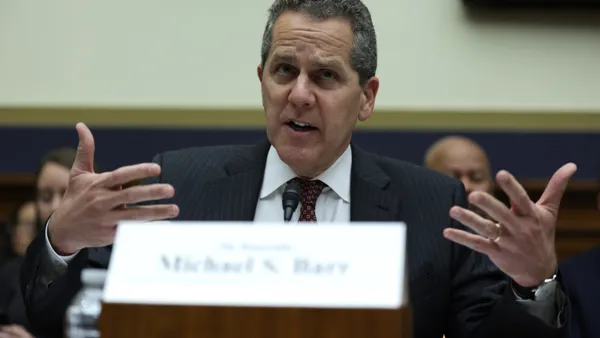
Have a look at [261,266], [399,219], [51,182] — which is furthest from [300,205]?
[51,182]

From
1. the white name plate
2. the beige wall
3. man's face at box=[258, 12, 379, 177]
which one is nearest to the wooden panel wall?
the beige wall

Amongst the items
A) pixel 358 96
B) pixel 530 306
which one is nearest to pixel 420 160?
pixel 358 96

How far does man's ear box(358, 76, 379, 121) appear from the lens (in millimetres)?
3164

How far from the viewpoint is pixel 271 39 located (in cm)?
300

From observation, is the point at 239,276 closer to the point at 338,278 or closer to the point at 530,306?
the point at 338,278

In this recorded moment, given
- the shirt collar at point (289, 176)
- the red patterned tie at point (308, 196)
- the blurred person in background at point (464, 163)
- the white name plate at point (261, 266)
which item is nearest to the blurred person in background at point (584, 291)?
the blurred person in background at point (464, 163)

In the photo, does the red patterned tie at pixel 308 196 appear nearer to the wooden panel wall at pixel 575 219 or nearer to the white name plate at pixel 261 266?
the white name plate at pixel 261 266

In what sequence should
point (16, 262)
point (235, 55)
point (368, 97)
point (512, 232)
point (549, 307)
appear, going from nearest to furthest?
point (512, 232) → point (549, 307) → point (368, 97) → point (16, 262) → point (235, 55)

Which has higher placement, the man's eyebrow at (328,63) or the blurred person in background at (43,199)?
the man's eyebrow at (328,63)

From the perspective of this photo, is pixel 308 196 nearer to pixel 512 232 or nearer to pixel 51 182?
pixel 512 232

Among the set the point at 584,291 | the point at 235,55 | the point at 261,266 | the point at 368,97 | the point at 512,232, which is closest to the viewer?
the point at 261,266

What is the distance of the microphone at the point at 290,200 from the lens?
253 centimetres

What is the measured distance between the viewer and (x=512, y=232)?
2252 mm

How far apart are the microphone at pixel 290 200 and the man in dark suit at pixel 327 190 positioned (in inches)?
9.0
